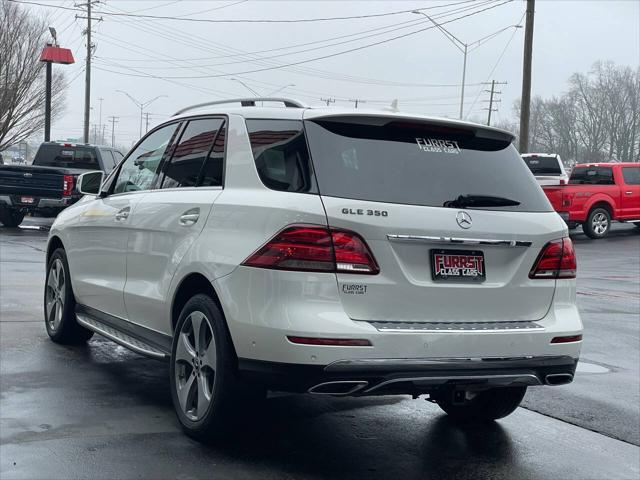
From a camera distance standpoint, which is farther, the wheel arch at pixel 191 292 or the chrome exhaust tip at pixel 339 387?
the wheel arch at pixel 191 292

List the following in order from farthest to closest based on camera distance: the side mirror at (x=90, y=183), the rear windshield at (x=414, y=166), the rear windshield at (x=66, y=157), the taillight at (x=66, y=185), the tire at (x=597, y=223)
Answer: the tire at (x=597, y=223) < the rear windshield at (x=66, y=157) < the taillight at (x=66, y=185) < the side mirror at (x=90, y=183) < the rear windshield at (x=414, y=166)

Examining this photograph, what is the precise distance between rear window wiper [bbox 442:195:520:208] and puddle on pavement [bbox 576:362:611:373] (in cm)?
313

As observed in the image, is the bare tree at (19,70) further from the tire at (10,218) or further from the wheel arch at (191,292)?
the wheel arch at (191,292)

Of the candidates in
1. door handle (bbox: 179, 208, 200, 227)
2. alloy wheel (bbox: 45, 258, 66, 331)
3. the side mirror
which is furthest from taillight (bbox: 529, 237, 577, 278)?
alloy wheel (bbox: 45, 258, 66, 331)

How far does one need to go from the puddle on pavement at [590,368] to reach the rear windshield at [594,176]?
19.6 metres

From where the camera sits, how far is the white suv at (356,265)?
447 centimetres

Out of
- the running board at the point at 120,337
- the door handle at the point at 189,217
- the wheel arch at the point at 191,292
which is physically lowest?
the running board at the point at 120,337

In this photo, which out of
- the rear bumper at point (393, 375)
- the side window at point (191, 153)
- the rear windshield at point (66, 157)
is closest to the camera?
the rear bumper at point (393, 375)

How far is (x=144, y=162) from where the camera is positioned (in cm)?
664

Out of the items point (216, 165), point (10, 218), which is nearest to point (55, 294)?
point (216, 165)

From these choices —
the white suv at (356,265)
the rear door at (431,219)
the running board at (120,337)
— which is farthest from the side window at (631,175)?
the rear door at (431,219)

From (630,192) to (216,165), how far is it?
76.2ft

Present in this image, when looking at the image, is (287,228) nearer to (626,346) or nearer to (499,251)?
(499,251)

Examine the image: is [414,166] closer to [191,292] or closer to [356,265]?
[356,265]
